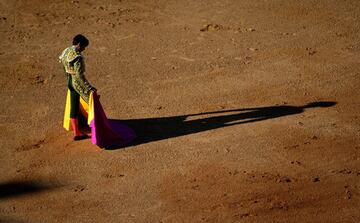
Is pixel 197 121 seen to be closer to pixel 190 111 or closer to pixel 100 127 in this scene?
pixel 190 111

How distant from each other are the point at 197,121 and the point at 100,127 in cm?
160

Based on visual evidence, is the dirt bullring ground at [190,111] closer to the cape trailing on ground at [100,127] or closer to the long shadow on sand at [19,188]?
the long shadow on sand at [19,188]

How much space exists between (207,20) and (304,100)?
138 inches

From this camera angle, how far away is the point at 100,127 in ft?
29.2

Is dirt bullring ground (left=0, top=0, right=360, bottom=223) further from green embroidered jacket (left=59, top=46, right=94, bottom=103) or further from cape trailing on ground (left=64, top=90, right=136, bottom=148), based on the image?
green embroidered jacket (left=59, top=46, right=94, bottom=103)

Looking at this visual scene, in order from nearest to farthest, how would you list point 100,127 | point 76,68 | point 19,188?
point 19,188 < point 76,68 < point 100,127

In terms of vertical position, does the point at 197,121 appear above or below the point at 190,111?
below

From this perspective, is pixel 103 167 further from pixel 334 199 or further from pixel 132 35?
pixel 132 35

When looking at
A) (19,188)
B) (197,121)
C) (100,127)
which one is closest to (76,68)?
(100,127)

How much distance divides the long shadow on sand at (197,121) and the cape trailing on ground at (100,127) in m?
0.17

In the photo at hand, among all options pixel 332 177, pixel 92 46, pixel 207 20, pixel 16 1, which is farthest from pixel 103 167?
pixel 16 1

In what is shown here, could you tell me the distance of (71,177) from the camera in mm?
8430

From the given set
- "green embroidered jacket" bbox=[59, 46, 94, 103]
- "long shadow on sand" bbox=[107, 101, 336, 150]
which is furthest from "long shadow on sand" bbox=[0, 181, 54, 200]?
"long shadow on sand" bbox=[107, 101, 336, 150]

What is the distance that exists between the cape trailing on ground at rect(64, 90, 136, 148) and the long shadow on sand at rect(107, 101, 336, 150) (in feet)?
0.57
